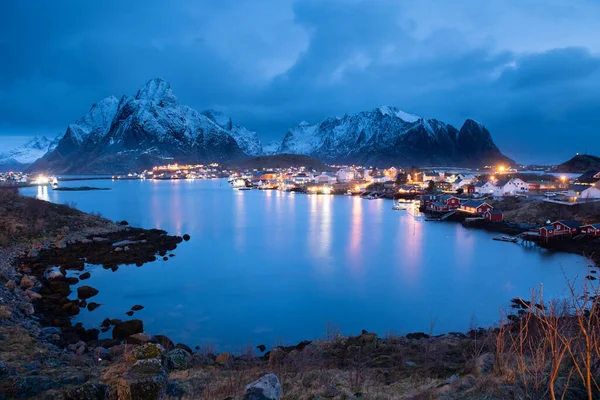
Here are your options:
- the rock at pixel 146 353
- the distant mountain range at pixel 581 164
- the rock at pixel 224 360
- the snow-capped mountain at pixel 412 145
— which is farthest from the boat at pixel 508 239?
the snow-capped mountain at pixel 412 145

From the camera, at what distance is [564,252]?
17.7 m

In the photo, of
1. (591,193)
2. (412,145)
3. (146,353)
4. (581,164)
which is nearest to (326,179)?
(591,193)

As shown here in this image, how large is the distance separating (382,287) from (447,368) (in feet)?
24.2

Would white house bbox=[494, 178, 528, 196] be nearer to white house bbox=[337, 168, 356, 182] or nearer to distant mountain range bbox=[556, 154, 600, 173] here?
white house bbox=[337, 168, 356, 182]

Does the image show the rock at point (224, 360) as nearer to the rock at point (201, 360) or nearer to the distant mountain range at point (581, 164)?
the rock at point (201, 360)

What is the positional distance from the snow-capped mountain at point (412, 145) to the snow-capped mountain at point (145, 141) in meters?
49.3

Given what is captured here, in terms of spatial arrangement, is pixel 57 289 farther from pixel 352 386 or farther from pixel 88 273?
pixel 352 386

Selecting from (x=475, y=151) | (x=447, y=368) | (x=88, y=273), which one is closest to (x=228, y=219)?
(x=88, y=273)

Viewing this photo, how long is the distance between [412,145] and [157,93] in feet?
378

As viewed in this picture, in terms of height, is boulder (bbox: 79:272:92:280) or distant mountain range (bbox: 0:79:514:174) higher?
distant mountain range (bbox: 0:79:514:174)

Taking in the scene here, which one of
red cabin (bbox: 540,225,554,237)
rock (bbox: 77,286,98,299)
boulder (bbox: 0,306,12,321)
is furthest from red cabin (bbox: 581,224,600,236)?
boulder (bbox: 0,306,12,321)

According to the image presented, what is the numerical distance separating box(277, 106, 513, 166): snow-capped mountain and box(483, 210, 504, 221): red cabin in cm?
11862

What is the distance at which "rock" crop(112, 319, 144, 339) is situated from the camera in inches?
336

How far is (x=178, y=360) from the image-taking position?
6.14 meters
